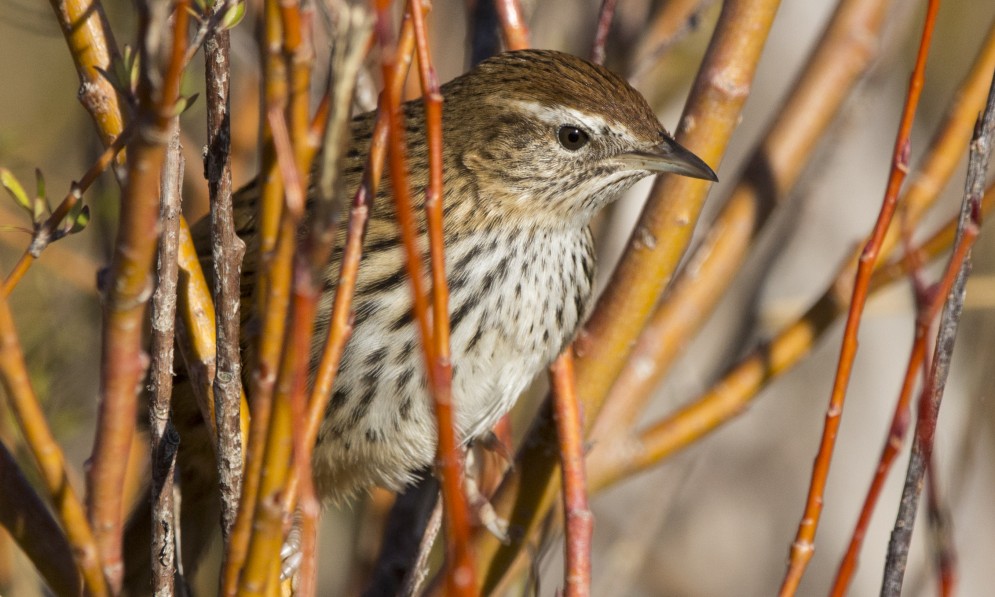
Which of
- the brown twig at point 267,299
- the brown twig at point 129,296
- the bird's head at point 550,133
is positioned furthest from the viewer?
the bird's head at point 550,133

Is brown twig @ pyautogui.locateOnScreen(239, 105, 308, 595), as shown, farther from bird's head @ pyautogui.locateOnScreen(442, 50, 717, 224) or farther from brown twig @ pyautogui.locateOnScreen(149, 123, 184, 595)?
bird's head @ pyautogui.locateOnScreen(442, 50, 717, 224)

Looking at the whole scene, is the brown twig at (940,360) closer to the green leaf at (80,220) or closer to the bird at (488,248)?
the bird at (488,248)

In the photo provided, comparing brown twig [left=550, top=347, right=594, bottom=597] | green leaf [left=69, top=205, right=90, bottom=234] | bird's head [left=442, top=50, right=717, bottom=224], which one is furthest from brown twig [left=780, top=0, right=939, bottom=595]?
green leaf [left=69, top=205, right=90, bottom=234]

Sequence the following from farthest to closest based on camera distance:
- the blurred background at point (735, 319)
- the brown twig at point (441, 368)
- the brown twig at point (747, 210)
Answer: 1. the blurred background at point (735, 319)
2. the brown twig at point (747, 210)
3. the brown twig at point (441, 368)

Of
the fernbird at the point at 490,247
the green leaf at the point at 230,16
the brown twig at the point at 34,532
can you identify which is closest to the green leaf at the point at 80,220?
the green leaf at the point at 230,16

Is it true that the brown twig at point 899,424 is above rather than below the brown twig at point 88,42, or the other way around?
below

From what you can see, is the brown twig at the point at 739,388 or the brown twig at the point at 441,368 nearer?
the brown twig at the point at 441,368

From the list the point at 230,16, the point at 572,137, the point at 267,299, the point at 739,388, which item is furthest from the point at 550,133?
the point at 267,299

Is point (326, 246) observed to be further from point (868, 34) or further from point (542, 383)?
point (542, 383)
